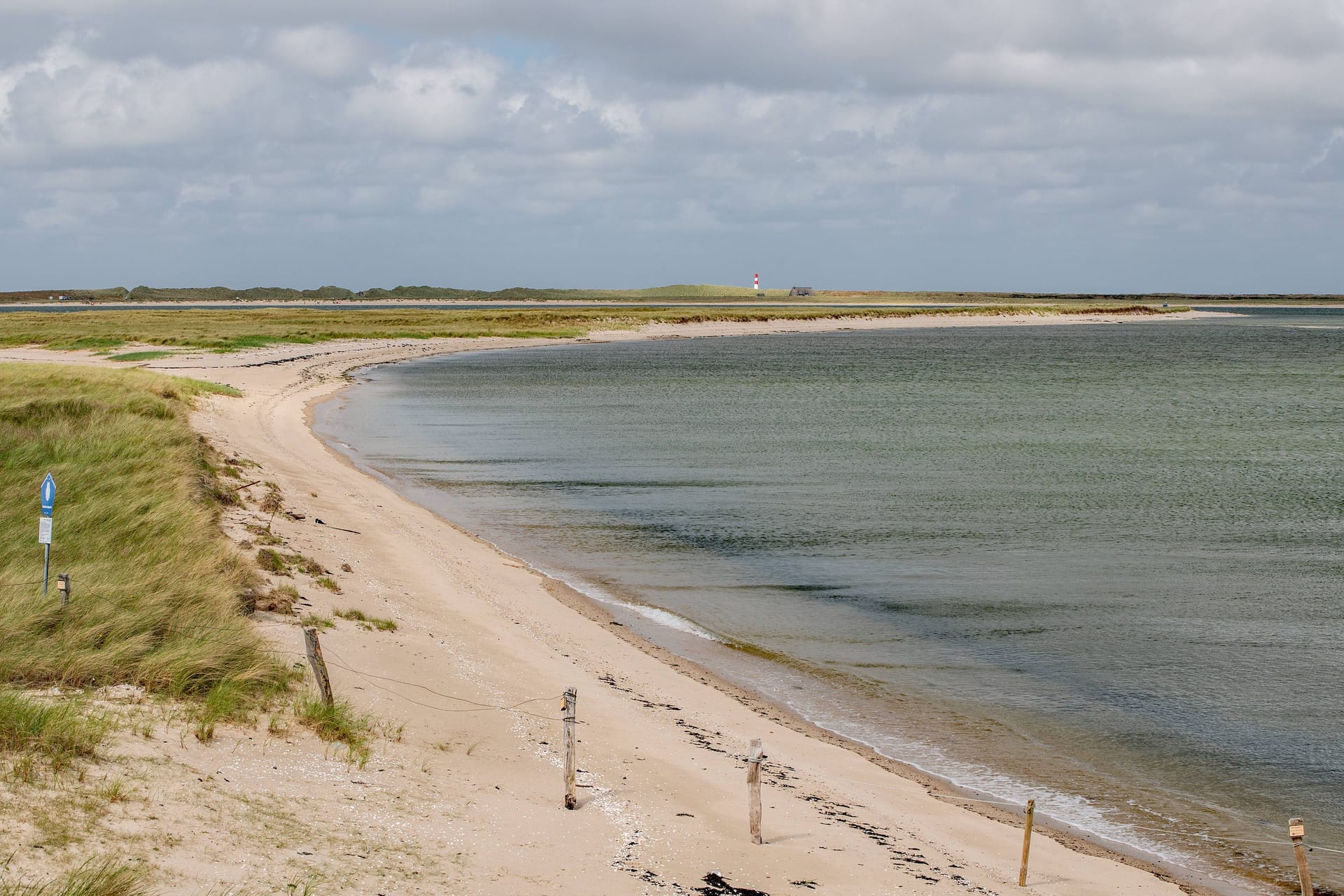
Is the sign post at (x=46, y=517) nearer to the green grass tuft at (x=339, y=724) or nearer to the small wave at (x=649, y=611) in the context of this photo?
the green grass tuft at (x=339, y=724)

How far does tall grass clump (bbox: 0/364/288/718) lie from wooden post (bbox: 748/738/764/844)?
421cm

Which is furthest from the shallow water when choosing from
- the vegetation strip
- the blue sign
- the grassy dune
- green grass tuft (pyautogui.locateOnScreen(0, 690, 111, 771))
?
the grassy dune

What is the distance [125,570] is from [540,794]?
623cm

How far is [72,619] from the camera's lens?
34.4ft

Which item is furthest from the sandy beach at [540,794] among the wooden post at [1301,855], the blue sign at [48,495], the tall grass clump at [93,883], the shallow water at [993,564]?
the blue sign at [48,495]

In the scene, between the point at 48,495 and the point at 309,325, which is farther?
the point at 309,325

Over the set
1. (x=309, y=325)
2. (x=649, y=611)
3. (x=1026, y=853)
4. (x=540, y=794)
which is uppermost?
(x=309, y=325)

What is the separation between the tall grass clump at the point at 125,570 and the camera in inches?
380

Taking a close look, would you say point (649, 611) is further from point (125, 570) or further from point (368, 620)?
point (125, 570)

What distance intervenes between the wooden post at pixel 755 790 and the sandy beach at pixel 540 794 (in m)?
0.13

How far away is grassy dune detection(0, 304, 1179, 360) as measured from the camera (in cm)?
7731

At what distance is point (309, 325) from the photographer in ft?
368

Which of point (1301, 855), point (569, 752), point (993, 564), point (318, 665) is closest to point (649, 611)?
point (993, 564)

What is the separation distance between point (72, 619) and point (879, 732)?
8.03 m
